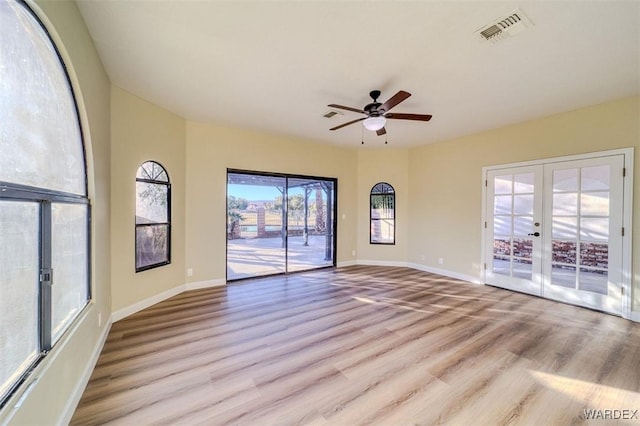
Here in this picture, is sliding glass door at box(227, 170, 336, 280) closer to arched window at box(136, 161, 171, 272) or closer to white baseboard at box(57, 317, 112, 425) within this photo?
arched window at box(136, 161, 171, 272)

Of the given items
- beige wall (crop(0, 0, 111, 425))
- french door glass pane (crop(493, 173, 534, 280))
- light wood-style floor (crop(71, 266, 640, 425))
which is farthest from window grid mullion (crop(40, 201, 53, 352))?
french door glass pane (crop(493, 173, 534, 280))

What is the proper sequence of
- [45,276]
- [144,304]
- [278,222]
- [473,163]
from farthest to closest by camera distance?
1. [278,222]
2. [473,163]
3. [144,304]
4. [45,276]

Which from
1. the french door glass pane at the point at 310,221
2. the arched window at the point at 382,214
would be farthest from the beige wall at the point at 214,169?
the arched window at the point at 382,214

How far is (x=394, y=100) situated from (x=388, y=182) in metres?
3.75

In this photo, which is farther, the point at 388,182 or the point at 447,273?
the point at 388,182

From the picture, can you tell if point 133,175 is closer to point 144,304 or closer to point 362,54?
point 144,304

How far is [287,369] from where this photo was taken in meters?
2.27

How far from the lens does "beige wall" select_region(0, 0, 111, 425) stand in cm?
138

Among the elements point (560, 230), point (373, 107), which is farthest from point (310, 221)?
point (560, 230)

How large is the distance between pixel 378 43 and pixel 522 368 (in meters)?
3.17

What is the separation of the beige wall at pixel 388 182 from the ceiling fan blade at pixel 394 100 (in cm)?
331

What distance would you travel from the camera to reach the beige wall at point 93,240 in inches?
54.5

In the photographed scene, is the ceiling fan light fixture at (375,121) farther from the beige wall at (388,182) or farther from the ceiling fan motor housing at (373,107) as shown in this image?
the beige wall at (388,182)

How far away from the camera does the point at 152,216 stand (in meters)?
3.85
